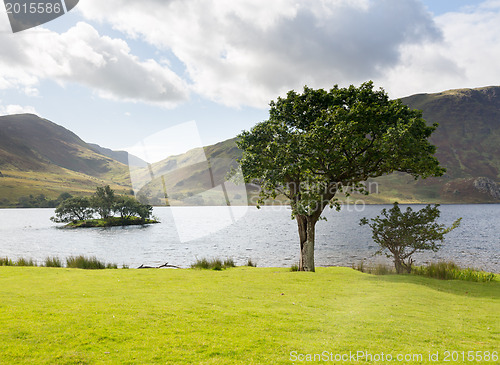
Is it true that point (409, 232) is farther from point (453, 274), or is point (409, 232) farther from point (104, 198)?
point (104, 198)

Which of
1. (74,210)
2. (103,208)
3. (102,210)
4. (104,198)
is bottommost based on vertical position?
(102,210)

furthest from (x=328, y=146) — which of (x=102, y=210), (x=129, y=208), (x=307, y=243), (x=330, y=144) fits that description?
(x=102, y=210)

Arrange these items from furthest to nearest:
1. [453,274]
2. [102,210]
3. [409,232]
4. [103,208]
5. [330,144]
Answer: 1. [102,210]
2. [103,208]
3. [409,232]
4. [453,274]
5. [330,144]

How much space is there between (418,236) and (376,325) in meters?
18.7

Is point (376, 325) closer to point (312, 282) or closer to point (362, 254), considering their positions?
point (312, 282)

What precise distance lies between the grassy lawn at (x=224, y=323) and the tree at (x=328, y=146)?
27.7 feet

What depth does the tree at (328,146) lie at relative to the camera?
20047 millimetres

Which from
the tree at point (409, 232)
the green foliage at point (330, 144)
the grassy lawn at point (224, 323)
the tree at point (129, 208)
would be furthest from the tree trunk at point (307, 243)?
the tree at point (129, 208)

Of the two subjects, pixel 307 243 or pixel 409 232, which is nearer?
pixel 307 243

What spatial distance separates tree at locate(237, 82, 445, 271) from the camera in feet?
65.8

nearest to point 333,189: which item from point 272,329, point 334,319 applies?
point 334,319

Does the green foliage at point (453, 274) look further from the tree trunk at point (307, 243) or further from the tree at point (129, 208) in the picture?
the tree at point (129, 208)

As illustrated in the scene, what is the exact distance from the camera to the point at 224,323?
8789 mm

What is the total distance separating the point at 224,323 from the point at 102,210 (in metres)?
103
